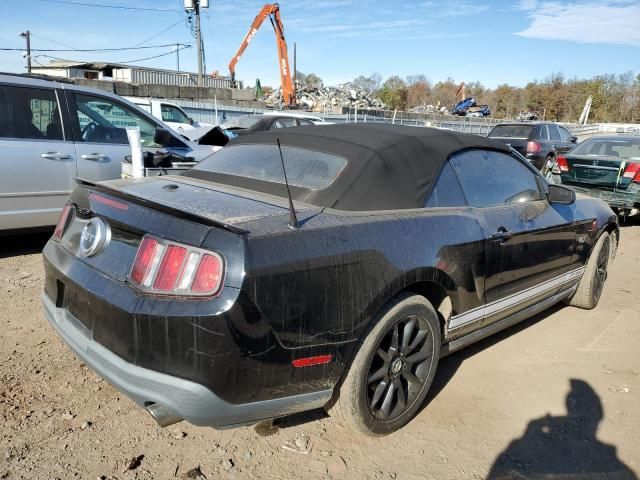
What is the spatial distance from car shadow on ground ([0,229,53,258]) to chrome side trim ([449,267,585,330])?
4.57 m

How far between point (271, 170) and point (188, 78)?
3859cm

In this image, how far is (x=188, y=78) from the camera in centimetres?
3884

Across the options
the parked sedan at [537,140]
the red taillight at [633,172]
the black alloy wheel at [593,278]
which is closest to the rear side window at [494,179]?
the black alloy wheel at [593,278]

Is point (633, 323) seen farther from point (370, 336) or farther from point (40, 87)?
point (40, 87)

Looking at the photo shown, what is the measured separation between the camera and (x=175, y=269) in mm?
Result: 2148

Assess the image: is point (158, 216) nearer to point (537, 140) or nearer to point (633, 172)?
point (633, 172)

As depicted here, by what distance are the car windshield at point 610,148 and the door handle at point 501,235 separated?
21.9 ft

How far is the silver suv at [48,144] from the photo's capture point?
203 inches

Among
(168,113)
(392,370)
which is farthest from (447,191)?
(168,113)

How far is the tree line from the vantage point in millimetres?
68250

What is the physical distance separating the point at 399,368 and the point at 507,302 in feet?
3.71

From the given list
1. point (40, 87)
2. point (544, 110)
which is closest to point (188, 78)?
point (40, 87)

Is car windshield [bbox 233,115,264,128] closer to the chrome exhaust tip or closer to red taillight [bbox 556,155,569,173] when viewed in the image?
red taillight [bbox 556,155,569,173]

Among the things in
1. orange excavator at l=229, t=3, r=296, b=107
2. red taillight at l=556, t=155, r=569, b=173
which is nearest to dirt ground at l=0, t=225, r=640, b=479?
red taillight at l=556, t=155, r=569, b=173
